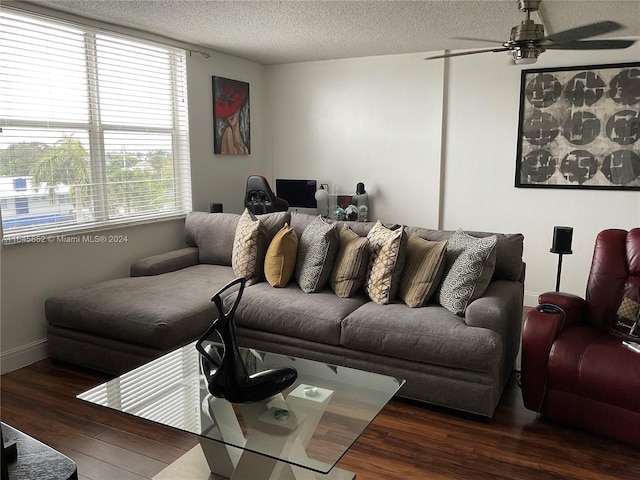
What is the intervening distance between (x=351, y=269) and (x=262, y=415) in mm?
1555

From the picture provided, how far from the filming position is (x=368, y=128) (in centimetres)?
550

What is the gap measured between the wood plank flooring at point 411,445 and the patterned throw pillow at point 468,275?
62 centimetres

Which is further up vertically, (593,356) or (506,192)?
(506,192)

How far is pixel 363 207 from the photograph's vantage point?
5422mm

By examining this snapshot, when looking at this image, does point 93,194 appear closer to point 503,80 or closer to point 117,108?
point 117,108

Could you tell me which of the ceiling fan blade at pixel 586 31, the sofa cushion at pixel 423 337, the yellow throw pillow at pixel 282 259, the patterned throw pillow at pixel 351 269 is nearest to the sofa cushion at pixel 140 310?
the yellow throw pillow at pixel 282 259

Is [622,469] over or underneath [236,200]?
underneath

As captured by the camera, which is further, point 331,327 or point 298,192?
point 298,192

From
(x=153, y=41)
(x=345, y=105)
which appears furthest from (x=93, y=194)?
(x=345, y=105)

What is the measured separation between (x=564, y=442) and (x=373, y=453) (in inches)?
37.3

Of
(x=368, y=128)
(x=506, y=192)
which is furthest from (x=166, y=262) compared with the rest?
(x=506, y=192)

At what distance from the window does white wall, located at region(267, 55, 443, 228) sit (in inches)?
57.0

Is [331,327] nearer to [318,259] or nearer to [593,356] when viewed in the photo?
[318,259]

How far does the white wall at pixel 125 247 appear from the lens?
11.4 ft
